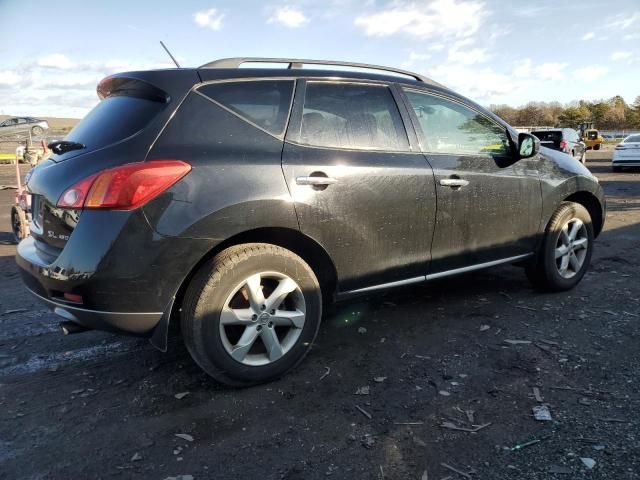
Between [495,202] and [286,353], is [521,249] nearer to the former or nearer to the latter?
[495,202]

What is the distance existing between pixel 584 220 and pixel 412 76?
216cm

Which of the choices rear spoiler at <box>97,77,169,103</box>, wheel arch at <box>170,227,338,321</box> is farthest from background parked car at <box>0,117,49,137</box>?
wheel arch at <box>170,227,338,321</box>

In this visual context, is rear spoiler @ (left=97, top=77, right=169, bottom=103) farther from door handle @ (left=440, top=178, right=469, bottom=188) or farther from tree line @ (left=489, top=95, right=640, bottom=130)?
tree line @ (left=489, top=95, right=640, bottom=130)

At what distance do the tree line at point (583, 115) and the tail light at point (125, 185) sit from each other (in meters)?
68.5

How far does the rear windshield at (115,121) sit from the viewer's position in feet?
8.85

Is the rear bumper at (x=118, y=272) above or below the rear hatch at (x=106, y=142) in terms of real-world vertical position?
below

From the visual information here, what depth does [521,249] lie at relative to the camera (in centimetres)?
417

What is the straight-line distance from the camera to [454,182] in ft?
11.8

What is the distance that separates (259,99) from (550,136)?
18.4 meters

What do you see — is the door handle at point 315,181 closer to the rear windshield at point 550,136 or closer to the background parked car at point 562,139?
the background parked car at point 562,139

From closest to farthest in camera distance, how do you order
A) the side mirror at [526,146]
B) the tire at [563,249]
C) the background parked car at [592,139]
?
the side mirror at [526,146] < the tire at [563,249] < the background parked car at [592,139]

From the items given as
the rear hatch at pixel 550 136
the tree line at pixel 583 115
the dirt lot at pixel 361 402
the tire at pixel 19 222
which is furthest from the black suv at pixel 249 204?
the tree line at pixel 583 115

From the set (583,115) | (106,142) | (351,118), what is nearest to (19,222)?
(106,142)

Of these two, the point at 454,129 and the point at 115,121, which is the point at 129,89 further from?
the point at 454,129
